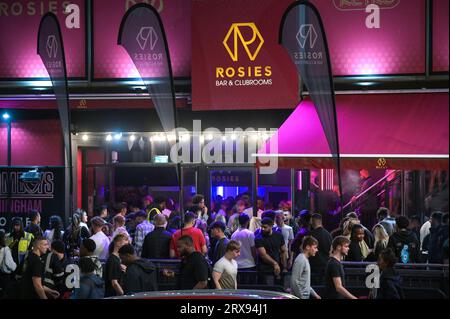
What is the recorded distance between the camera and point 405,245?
45.0 ft

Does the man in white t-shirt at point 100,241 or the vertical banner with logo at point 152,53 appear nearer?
the man in white t-shirt at point 100,241

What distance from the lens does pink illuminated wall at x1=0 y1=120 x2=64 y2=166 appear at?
60.2 ft

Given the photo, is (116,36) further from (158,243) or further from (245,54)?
(158,243)

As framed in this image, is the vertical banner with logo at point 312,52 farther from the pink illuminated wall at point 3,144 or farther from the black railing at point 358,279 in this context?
the pink illuminated wall at point 3,144

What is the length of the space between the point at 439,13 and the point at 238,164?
5810 millimetres

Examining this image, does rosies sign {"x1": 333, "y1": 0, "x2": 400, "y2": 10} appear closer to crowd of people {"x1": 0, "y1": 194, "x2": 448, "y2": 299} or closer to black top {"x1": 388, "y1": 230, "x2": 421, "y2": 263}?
crowd of people {"x1": 0, "y1": 194, "x2": 448, "y2": 299}

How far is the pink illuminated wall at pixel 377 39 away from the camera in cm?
1600

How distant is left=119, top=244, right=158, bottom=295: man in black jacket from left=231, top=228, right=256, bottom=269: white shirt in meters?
2.81

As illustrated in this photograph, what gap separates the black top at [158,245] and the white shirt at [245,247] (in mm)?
1152

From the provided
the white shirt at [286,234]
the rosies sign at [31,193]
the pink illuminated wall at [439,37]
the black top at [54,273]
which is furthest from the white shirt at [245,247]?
the rosies sign at [31,193]

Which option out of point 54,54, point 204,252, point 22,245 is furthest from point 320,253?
point 54,54

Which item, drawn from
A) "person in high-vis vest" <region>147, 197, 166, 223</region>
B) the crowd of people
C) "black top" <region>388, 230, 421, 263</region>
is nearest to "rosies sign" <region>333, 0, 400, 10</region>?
the crowd of people
